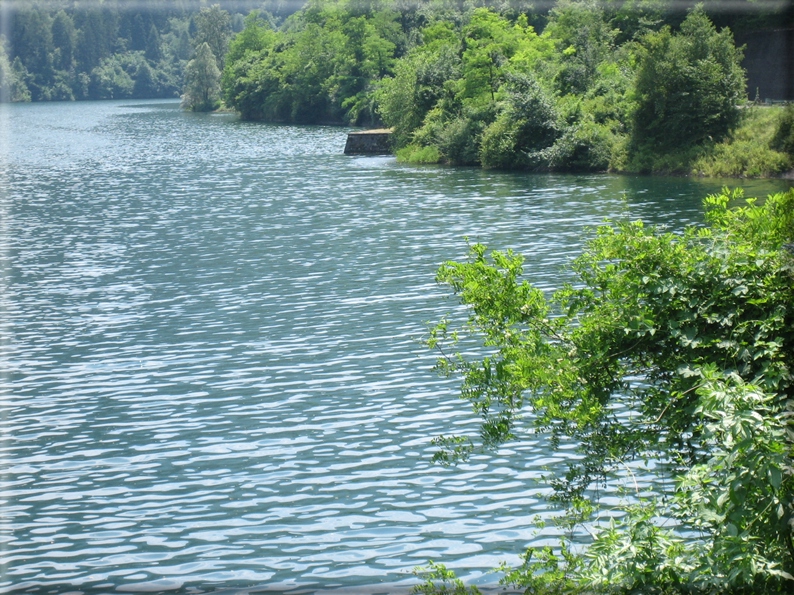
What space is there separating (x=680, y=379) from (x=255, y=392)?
37.2 ft

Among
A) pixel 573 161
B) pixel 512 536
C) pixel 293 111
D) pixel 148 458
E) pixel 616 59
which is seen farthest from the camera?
pixel 293 111

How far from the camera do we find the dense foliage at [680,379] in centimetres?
680

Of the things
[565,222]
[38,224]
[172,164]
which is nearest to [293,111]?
[172,164]

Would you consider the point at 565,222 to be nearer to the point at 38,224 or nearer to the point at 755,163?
the point at 755,163

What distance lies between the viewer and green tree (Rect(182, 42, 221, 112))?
145625mm

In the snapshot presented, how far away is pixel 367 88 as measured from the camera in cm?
10138

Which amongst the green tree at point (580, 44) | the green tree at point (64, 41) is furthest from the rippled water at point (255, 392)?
the green tree at point (64, 41)

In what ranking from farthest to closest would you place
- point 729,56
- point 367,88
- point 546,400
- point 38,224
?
point 367,88 → point 729,56 → point 38,224 → point 546,400

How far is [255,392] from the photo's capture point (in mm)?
18781

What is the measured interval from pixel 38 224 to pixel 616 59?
1505 inches

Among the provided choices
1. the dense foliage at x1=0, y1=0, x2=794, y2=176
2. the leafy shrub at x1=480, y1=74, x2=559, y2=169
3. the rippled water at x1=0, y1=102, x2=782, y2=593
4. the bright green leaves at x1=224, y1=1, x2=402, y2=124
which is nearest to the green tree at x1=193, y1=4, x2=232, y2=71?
the bright green leaves at x1=224, y1=1, x2=402, y2=124

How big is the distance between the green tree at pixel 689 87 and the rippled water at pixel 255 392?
609 centimetres

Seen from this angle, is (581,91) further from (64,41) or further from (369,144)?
(64,41)

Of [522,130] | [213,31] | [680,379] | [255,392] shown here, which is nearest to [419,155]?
[522,130]
